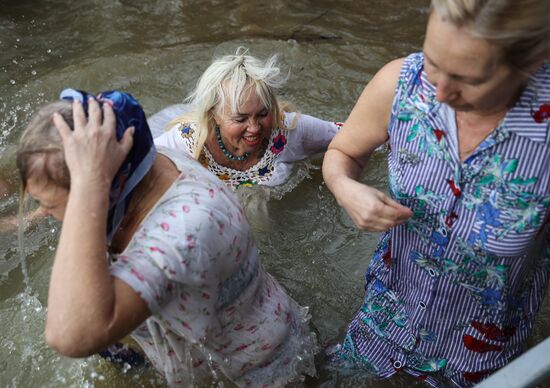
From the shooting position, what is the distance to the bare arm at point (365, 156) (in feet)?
5.73

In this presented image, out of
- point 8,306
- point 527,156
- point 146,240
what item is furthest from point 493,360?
point 8,306

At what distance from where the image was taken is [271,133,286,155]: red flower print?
3666 mm

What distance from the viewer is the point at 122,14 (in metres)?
5.74

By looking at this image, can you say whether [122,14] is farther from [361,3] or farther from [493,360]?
[493,360]

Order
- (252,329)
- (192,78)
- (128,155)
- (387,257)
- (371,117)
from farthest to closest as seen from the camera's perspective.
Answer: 1. (192,78)
2. (387,257)
3. (252,329)
4. (371,117)
5. (128,155)

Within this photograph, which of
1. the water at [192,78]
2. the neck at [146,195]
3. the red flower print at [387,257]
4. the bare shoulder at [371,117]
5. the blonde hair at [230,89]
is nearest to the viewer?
the neck at [146,195]

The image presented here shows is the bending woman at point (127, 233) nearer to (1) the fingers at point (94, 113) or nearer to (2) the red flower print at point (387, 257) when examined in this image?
(1) the fingers at point (94, 113)

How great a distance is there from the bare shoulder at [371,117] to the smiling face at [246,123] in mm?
1456

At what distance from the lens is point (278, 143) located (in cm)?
367

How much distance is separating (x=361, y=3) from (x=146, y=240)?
4805 millimetres

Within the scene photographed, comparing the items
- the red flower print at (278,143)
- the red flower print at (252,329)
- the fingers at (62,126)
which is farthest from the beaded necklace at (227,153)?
the fingers at (62,126)

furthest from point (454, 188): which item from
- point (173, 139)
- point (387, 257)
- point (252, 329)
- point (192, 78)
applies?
point (192, 78)

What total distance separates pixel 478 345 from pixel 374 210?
2.38 feet

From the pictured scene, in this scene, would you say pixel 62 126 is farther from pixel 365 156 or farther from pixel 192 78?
pixel 192 78
